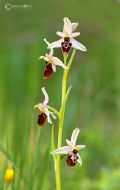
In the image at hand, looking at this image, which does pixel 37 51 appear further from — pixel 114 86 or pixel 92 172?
pixel 92 172

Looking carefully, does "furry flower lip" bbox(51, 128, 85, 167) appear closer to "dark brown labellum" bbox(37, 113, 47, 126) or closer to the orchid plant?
the orchid plant

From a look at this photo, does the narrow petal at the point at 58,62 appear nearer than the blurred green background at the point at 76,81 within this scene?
Yes

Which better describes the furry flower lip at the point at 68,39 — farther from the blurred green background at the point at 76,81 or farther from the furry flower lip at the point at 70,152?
the blurred green background at the point at 76,81

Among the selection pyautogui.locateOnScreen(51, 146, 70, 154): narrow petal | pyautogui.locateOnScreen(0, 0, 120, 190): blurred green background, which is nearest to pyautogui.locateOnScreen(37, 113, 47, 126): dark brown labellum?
pyautogui.locateOnScreen(51, 146, 70, 154): narrow petal

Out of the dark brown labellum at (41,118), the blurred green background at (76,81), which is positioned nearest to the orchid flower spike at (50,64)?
the dark brown labellum at (41,118)

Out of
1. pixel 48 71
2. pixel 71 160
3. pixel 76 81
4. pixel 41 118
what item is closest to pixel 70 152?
pixel 71 160

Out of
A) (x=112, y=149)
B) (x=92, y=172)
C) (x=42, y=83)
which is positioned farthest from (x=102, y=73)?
(x=112, y=149)
